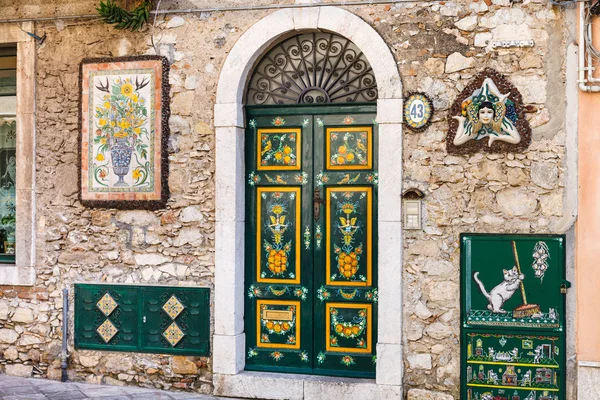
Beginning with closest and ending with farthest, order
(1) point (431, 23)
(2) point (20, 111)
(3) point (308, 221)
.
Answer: (1) point (431, 23), (3) point (308, 221), (2) point (20, 111)

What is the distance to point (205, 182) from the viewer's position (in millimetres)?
6738

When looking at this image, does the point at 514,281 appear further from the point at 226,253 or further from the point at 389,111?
Result: the point at 226,253

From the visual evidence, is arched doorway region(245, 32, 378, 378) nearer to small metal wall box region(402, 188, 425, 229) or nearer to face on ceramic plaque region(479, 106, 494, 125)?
small metal wall box region(402, 188, 425, 229)

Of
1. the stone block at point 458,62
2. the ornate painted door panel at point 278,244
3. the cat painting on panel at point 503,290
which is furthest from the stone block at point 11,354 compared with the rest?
the stone block at point 458,62

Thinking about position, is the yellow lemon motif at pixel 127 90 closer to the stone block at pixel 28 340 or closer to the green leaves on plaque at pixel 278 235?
the green leaves on plaque at pixel 278 235

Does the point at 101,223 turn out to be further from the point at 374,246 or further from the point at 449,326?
the point at 449,326

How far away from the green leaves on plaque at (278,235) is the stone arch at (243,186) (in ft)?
0.58

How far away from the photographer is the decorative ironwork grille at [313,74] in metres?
6.60

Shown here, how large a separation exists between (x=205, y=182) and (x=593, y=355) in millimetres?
3525

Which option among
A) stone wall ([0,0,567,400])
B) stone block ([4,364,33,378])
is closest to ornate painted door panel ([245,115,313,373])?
stone wall ([0,0,567,400])

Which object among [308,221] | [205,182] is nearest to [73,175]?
[205,182]

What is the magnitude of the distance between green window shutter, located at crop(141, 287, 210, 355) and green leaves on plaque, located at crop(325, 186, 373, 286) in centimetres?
118

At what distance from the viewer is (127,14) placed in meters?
6.78

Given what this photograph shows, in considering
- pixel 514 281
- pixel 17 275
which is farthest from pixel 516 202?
pixel 17 275
